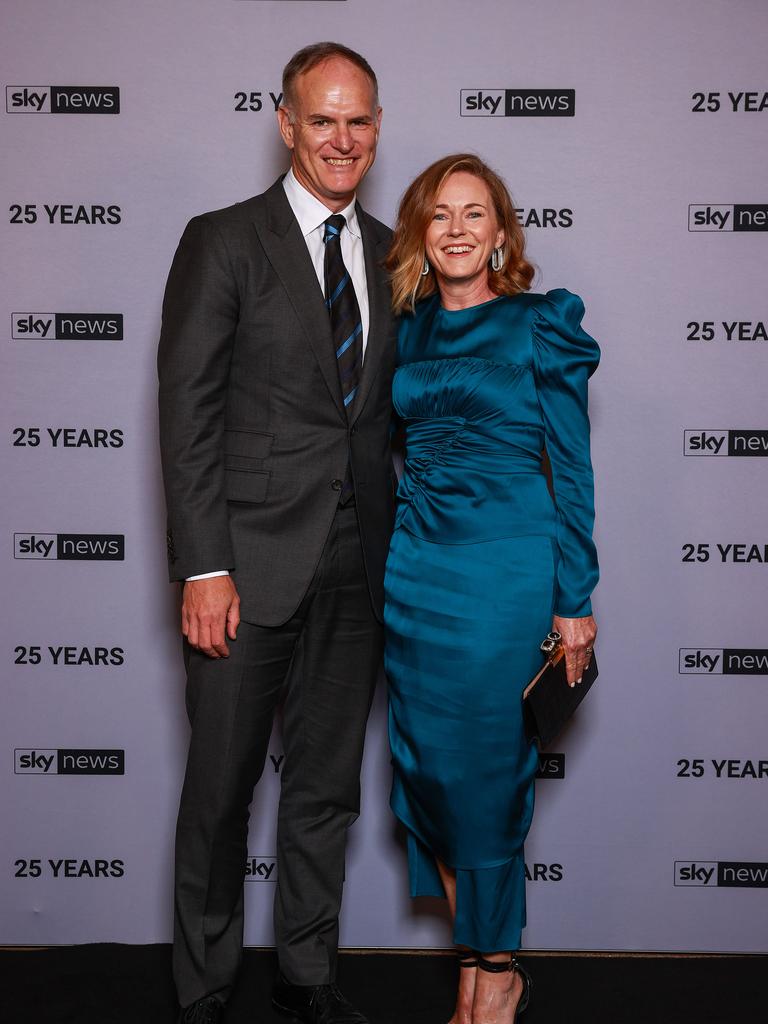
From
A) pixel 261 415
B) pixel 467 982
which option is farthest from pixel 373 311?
pixel 467 982

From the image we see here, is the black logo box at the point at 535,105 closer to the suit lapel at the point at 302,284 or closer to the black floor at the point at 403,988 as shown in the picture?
the suit lapel at the point at 302,284

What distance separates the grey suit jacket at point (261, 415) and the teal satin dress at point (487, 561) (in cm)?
17

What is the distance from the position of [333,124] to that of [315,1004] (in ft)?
5.98

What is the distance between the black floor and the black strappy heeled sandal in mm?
52

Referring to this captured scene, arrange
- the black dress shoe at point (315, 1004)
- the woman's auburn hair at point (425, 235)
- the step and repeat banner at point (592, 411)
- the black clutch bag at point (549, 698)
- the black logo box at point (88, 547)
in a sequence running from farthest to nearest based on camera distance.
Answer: the black logo box at point (88, 547), the step and repeat banner at point (592, 411), the black dress shoe at point (315, 1004), the woman's auburn hair at point (425, 235), the black clutch bag at point (549, 698)

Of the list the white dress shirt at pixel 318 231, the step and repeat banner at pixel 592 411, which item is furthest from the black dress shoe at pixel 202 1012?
the white dress shirt at pixel 318 231

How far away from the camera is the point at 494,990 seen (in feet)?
6.73

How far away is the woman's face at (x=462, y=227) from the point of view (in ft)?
6.46

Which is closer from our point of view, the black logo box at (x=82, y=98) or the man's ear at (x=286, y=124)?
the man's ear at (x=286, y=124)

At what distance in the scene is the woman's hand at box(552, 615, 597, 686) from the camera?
1960 mm

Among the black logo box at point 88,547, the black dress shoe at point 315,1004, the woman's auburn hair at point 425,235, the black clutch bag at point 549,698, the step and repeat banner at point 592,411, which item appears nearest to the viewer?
the black clutch bag at point 549,698

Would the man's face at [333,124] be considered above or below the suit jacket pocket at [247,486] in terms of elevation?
above

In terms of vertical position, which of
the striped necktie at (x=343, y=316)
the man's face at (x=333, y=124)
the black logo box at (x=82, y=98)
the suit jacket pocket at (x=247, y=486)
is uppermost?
the black logo box at (x=82, y=98)

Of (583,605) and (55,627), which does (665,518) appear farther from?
(55,627)
